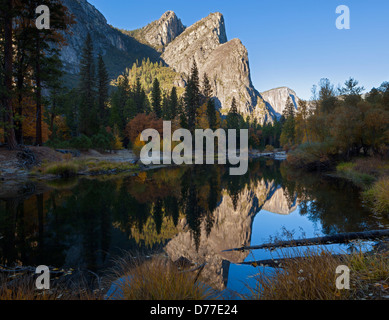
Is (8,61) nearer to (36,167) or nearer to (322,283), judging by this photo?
(36,167)

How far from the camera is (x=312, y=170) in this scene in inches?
1022

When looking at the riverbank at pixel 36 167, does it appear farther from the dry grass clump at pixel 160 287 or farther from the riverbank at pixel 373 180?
the riverbank at pixel 373 180

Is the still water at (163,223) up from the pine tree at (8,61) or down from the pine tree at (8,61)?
down

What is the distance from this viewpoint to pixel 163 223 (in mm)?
7930

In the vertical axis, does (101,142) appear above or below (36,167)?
above

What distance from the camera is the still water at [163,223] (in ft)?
16.9

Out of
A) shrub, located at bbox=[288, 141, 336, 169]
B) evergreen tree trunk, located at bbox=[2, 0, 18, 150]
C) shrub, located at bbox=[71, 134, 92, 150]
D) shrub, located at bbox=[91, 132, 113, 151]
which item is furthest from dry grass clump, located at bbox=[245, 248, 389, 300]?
shrub, located at bbox=[91, 132, 113, 151]

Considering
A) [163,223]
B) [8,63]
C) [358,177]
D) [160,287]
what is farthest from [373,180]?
[8,63]

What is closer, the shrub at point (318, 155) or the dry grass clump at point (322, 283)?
the dry grass clump at point (322, 283)

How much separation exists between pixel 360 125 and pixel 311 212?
17.7 meters

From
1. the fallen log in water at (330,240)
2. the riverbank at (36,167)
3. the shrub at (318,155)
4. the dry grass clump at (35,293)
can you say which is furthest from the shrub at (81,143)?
the shrub at (318,155)
